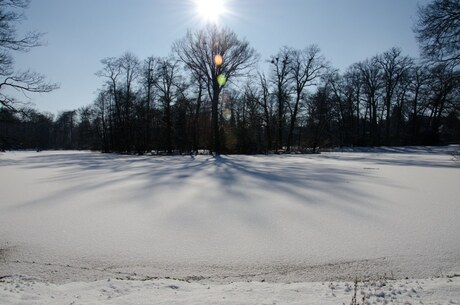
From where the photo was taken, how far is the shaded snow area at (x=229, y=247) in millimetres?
3098

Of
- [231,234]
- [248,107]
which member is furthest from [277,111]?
[231,234]

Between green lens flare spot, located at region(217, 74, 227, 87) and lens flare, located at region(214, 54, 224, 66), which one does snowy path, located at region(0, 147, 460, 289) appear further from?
lens flare, located at region(214, 54, 224, 66)

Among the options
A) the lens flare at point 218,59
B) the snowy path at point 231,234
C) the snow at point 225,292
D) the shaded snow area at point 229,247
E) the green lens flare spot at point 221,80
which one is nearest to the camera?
the snow at point 225,292

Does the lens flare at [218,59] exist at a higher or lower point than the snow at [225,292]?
higher

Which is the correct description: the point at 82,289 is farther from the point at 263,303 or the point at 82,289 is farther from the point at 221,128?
the point at 221,128

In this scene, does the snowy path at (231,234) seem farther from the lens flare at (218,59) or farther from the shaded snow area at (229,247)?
the lens flare at (218,59)

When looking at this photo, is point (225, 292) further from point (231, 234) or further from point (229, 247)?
point (231, 234)

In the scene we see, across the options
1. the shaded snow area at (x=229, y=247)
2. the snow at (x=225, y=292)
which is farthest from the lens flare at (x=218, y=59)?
the snow at (x=225, y=292)

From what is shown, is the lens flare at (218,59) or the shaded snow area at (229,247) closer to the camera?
the shaded snow area at (229,247)

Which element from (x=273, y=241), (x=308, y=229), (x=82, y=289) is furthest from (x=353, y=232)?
(x=82, y=289)

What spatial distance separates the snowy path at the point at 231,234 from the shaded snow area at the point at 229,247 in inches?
0.7

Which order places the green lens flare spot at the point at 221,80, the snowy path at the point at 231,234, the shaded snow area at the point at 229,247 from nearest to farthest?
the shaded snow area at the point at 229,247, the snowy path at the point at 231,234, the green lens flare spot at the point at 221,80

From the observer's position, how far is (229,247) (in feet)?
14.4

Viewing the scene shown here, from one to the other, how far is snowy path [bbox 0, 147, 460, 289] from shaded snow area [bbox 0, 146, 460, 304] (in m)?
0.02
